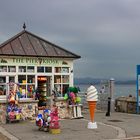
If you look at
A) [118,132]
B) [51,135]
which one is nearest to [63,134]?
[51,135]

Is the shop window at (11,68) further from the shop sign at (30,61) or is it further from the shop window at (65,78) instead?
the shop window at (65,78)

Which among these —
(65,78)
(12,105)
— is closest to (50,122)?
(12,105)

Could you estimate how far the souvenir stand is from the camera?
17.7m

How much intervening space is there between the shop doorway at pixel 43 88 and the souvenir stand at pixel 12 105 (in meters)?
1.94

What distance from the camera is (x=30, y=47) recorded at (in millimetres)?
20125

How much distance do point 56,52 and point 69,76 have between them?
153 cm

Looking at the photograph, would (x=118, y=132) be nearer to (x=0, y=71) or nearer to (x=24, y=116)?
(x=24, y=116)

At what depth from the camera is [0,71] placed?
1870 centimetres

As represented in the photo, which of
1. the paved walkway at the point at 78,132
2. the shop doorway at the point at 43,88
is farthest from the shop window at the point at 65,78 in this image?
the paved walkway at the point at 78,132

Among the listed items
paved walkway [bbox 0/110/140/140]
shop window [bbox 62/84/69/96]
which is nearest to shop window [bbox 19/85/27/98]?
paved walkway [bbox 0/110/140/140]

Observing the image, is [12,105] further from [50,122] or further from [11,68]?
[50,122]

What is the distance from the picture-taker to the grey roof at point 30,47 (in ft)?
63.2

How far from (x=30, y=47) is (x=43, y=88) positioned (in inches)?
93.4

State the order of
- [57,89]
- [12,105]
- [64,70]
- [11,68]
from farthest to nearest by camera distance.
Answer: [64,70]
[57,89]
[11,68]
[12,105]
